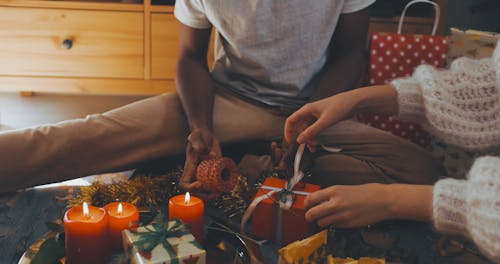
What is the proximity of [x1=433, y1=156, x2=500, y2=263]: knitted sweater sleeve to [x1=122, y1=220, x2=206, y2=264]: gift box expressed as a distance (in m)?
0.34

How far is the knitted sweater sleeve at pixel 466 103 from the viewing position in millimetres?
845

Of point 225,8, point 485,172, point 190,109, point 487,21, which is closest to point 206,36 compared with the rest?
point 225,8

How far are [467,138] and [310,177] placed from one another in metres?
0.36

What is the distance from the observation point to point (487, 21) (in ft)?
5.60

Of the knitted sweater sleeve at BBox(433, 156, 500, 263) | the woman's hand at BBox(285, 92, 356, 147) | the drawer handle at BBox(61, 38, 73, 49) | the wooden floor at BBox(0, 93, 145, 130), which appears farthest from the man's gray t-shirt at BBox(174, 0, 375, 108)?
the wooden floor at BBox(0, 93, 145, 130)

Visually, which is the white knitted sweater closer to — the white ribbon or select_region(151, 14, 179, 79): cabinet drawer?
the white ribbon

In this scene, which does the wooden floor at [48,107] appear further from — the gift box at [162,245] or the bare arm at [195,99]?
the gift box at [162,245]

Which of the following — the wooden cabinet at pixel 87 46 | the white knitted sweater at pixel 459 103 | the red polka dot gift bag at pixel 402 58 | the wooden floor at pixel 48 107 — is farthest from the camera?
the wooden floor at pixel 48 107

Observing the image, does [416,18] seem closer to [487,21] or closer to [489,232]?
[487,21]

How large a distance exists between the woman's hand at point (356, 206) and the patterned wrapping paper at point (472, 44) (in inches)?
30.1

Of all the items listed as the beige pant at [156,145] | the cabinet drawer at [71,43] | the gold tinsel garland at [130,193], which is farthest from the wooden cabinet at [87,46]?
the gold tinsel garland at [130,193]

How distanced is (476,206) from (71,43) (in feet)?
5.33

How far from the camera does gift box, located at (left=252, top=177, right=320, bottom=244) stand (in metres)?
0.88

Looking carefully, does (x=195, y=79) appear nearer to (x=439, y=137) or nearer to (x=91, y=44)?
(x=439, y=137)
